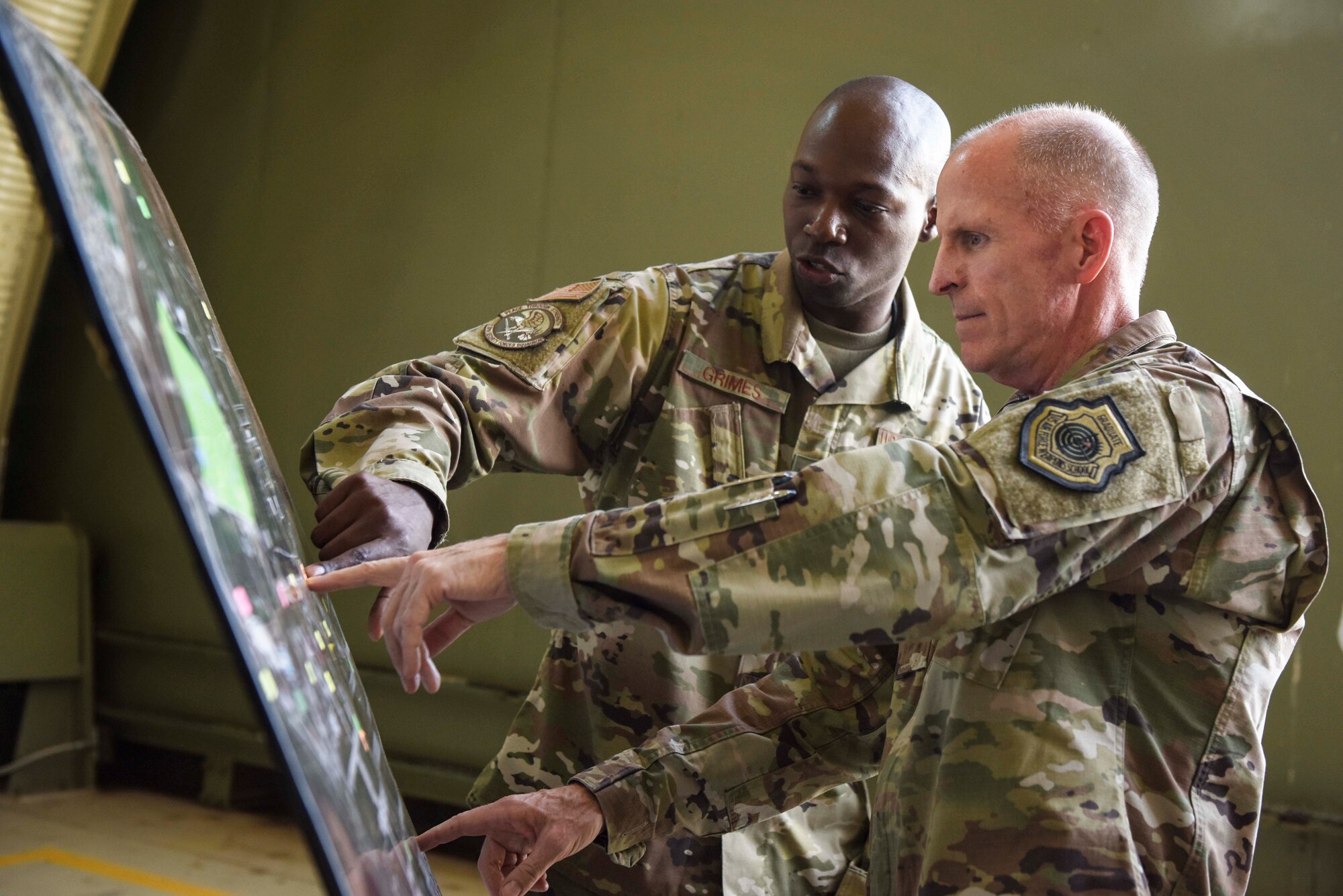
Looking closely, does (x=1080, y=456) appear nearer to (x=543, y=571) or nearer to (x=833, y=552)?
(x=833, y=552)

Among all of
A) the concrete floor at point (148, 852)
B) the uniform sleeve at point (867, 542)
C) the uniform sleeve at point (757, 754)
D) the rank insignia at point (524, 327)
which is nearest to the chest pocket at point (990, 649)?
the uniform sleeve at point (867, 542)

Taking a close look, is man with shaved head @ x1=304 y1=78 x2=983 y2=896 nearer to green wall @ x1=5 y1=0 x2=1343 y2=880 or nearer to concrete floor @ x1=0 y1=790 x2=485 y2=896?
green wall @ x1=5 y1=0 x2=1343 y2=880

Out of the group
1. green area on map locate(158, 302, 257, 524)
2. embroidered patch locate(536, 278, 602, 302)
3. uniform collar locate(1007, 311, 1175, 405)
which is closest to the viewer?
green area on map locate(158, 302, 257, 524)

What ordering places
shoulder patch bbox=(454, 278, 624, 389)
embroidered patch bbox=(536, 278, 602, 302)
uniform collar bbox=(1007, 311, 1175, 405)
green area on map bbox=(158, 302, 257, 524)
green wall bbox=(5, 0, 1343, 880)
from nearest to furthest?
green area on map bbox=(158, 302, 257, 524) → uniform collar bbox=(1007, 311, 1175, 405) → shoulder patch bbox=(454, 278, 624, 389) → embroidered patch bbox=(536, 278, 602, 302) → green wall bbox=(5, 0, 1343, 880)

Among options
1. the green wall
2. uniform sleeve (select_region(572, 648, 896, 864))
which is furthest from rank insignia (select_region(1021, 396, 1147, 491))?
the green wall

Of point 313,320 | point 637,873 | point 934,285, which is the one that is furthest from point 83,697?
point 934,285

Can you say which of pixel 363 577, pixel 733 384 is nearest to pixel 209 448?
pixel 363 577

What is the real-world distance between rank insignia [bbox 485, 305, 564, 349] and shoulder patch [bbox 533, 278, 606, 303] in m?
0.03

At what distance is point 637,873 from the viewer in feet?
4.99

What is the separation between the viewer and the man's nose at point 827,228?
1.66 m

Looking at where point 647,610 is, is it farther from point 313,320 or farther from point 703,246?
point 313,320

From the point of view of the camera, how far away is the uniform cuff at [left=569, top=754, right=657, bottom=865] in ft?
3.80

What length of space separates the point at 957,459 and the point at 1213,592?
0.93ft

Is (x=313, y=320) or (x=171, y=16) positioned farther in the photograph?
(x=171, y=16)
